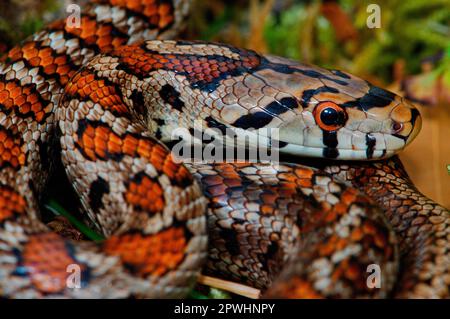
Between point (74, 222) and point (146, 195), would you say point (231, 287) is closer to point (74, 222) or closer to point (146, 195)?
point (146, 195)

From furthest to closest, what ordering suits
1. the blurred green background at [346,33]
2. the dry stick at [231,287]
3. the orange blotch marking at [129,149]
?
the blurred green background at [346,33] → the dry stick at [231,287] → the orange blotch marking at [129,149]

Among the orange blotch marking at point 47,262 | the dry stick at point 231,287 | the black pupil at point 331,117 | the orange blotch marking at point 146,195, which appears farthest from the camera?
the black pupil at point 331,117

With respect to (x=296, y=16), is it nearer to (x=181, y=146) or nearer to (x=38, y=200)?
(x=181, y=146)

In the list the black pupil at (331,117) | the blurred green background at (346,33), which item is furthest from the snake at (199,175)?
the blurred green background at (346,33)

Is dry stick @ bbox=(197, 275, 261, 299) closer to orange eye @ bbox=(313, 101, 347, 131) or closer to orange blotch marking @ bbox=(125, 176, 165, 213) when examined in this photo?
orange blotch marking @ bbox=(125, 176, 165, 213)

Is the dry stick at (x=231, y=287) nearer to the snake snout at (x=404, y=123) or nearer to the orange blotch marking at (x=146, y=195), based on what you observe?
the orange blotch marking at (x=146, y=195)
